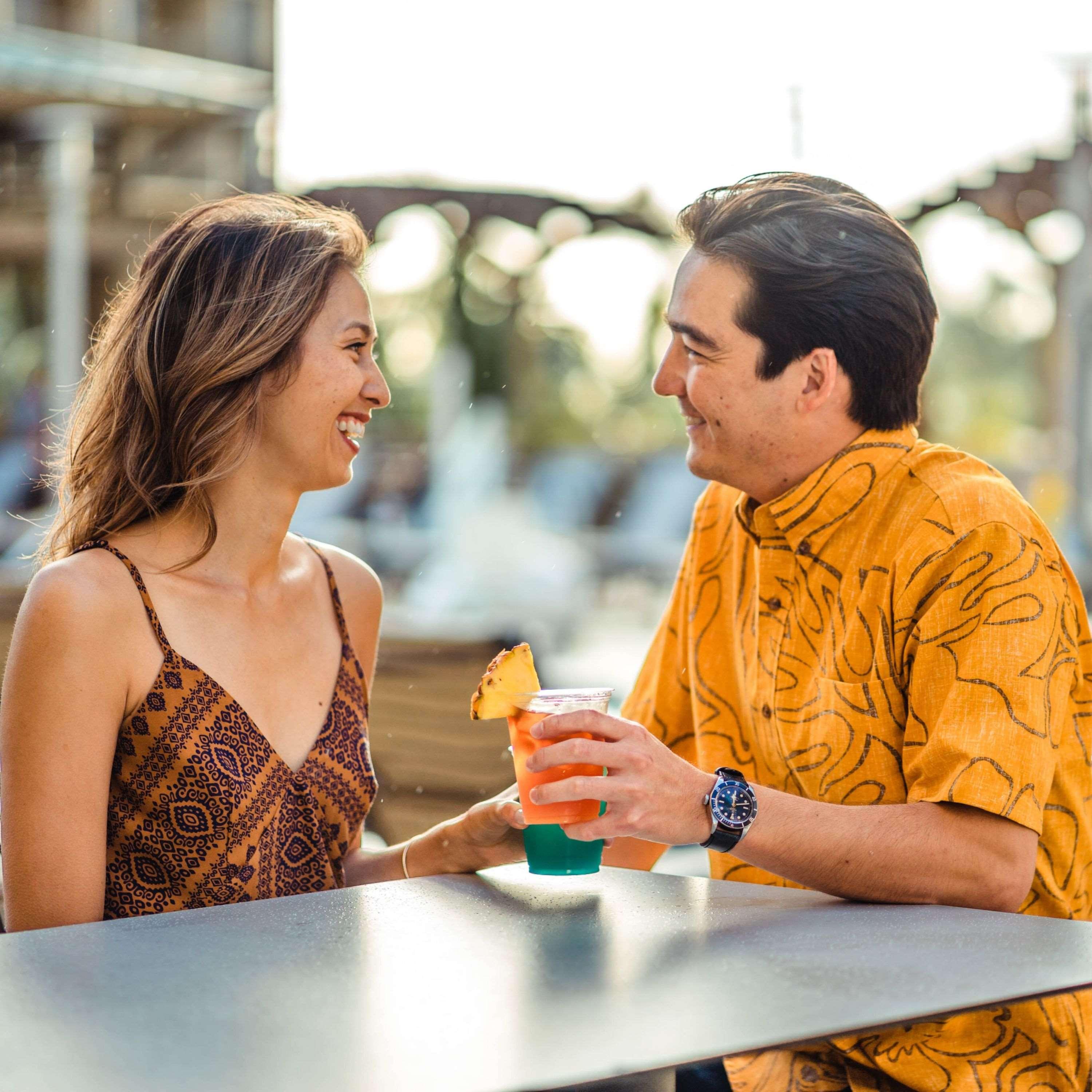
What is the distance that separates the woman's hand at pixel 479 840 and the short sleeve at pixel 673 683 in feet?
1.21

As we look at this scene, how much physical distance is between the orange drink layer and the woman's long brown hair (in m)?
0.54

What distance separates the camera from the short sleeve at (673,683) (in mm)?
1755

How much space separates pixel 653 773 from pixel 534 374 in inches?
592

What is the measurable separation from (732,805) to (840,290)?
25.4 inches

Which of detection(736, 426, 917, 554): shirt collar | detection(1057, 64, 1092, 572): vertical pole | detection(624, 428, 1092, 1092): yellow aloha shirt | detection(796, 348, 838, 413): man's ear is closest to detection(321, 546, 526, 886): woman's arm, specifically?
detection(624, 428, 1092, 1092): yellow aloha shirt

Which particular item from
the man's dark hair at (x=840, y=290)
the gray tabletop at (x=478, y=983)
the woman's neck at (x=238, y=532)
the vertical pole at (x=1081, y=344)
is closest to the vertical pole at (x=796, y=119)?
the vertical pole at (x=1081, y=344)

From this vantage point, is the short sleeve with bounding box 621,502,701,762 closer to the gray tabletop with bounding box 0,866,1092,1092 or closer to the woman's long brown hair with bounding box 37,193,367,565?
the gray tabletop with bounding box 0,866,1092,1092

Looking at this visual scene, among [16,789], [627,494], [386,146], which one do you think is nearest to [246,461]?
[16,789]

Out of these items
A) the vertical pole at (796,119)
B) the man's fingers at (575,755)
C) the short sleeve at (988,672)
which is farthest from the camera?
the vertical pole at (796,119)

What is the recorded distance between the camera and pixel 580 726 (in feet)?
3.84

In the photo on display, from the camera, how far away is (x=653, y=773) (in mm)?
1194

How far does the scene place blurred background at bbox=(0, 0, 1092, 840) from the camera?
4625 millimetres

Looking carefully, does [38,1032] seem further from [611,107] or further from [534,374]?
[534,374]

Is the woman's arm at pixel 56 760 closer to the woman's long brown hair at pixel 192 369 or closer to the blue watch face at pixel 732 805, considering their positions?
the woman's long brown hair at pixel 192 369
